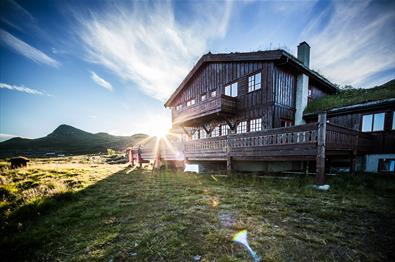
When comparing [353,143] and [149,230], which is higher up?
[353,143]

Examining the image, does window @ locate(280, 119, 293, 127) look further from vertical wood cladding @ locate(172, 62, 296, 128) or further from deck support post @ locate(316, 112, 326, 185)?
deck support post @ locate(316, 112, 326, 185)

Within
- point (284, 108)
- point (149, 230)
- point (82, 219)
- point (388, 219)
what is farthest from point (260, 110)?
point (82, 219)

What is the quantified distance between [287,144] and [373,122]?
872 centimetres

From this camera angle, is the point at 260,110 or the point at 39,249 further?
the point at 260,110

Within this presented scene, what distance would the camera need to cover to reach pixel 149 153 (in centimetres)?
1931

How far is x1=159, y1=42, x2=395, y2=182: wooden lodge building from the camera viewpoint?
812cm

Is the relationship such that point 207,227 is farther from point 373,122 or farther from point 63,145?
point 63,145

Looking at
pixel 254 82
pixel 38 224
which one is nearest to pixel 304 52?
pixel 254 82

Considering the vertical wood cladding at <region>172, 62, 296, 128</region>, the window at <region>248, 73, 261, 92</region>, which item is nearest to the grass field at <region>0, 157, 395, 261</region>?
the vertical wood cladding at <region>172, 62, 296, 128</region>

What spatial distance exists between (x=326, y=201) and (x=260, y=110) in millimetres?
8207

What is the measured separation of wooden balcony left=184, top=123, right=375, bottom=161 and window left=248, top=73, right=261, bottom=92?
509 cm

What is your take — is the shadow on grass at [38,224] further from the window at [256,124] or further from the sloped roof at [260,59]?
the sloped roof at [260,59]

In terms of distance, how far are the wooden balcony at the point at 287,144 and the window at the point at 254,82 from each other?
16.7 feet

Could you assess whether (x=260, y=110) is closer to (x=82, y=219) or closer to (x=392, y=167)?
(x=392, y=167)
